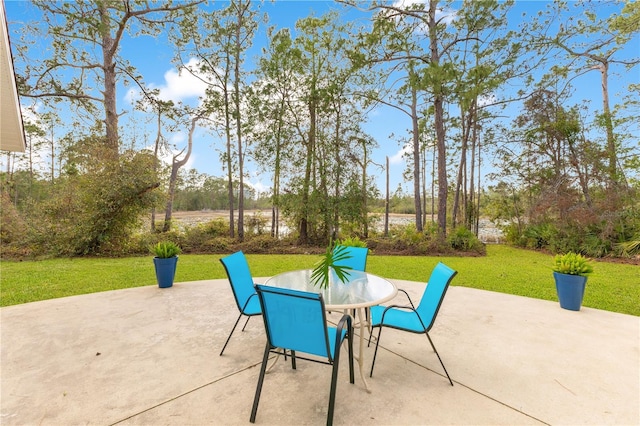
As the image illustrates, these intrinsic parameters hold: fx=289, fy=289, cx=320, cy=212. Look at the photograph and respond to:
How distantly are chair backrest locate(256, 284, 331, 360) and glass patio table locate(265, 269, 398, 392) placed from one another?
0.28 m

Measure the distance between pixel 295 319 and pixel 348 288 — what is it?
0.92 m

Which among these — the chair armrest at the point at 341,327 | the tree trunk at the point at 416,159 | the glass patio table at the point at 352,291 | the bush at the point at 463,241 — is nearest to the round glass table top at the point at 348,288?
the glass patio table at the point at 352,291

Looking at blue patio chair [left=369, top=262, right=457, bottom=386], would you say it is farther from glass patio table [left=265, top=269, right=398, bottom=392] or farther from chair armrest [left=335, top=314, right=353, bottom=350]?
chair armrest [left=335, top=314, right=353, bottom=350]

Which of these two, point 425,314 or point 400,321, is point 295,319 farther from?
point 425,314

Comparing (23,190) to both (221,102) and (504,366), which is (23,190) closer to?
(221,102)

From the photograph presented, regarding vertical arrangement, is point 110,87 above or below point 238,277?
above

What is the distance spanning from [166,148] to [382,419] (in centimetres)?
1405

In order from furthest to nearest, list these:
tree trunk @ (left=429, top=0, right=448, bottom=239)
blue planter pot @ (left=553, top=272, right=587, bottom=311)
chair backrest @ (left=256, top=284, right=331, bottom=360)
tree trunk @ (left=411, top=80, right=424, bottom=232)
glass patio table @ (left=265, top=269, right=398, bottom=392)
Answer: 1. tree trunk @ (left=411, top=80, right=424, bottom=232)
2. tree trunk @ (left=429, top=0, right=448, bottom=239)
3. blue planter pot @ (left=553, top=272, right=587, bottom=311)
4. glass patio table @ (left=265, top=269, right=398, bottom=392)
5. chair backrest @ (left=256, top=284, right=331, bottom=360)

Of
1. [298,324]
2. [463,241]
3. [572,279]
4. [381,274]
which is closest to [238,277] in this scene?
[298,324]

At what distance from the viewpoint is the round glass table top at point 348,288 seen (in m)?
2.10

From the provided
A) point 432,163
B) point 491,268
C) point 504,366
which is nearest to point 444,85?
point 432,163

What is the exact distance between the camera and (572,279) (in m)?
3.60

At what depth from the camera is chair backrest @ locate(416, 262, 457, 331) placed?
215 centimetres

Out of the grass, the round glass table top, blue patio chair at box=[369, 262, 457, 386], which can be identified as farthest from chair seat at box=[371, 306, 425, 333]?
the grass
